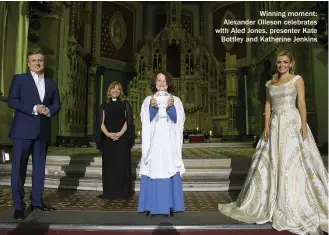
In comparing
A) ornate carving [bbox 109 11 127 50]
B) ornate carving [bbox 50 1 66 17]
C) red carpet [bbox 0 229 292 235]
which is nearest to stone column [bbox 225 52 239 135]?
ornate carving [bbox 109 11 127 50]

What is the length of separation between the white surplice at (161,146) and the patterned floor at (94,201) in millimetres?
701

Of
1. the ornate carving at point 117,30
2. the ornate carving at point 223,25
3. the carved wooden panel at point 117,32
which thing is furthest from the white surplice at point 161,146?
the ornate carving at point 223,25

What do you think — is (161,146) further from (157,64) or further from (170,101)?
(157,64)

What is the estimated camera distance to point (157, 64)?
45.9 feet

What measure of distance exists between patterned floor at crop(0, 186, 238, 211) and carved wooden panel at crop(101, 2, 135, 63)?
10619 mm

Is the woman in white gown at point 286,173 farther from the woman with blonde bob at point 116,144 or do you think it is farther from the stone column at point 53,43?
the stone column at point 53,43

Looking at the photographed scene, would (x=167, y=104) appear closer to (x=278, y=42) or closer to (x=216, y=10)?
(x=278, y=42)

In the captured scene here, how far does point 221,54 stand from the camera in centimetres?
1513

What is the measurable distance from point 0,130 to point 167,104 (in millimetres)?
6056

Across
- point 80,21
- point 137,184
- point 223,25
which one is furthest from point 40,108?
point 223,25

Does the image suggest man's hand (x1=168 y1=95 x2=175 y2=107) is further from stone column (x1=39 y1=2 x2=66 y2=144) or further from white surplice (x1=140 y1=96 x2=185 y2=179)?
stone column (x1=39 y1=2 x2=66 y2=144)

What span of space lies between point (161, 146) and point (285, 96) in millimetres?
1425

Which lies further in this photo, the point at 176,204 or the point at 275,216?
the point at 176,204

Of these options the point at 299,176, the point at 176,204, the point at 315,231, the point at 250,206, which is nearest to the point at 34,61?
the point at 176,204
